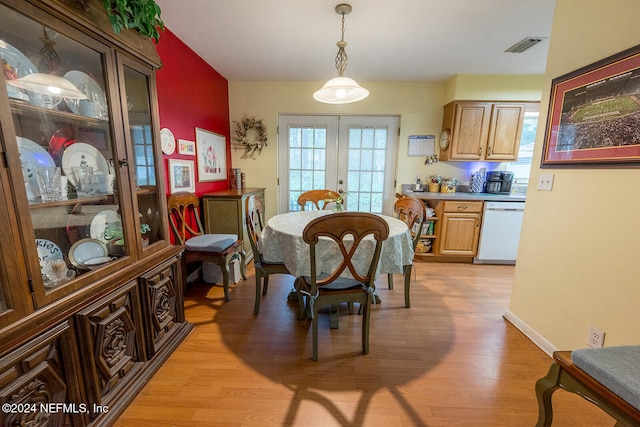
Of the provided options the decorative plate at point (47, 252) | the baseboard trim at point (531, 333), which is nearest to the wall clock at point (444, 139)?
the baseboard trim at point (531, 333)

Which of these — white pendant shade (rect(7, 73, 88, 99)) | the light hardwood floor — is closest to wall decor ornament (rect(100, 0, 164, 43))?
white pendant shade (rect(7, 73, 88, 99))

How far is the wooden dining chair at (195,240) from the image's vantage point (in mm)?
2184

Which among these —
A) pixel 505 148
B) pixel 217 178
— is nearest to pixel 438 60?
pixel 505 148

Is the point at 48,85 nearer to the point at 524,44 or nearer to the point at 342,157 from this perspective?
the point at 342,157

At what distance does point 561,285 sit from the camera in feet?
5.26

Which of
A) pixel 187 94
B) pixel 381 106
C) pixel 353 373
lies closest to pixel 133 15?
pixel 187 94

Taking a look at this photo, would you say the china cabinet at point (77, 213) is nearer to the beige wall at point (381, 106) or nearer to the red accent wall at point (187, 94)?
the red accent wall at point (187, 94)

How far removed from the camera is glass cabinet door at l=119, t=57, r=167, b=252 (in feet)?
4.50

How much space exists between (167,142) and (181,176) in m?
0.35

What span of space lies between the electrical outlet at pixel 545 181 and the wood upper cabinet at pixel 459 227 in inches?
53.8

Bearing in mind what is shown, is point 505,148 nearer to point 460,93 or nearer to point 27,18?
point 460,93

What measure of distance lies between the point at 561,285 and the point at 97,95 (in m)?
2.89

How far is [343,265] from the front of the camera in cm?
149

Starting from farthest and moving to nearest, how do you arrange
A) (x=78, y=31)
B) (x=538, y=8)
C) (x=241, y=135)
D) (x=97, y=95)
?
(x=241, y=135), (x=538, y=8), (x=97, y=95), (x=78, y=31)
